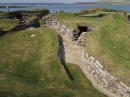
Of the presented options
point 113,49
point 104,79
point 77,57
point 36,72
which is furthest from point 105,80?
point 36,72

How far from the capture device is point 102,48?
17141mm

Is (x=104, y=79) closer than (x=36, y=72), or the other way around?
(x=104, y=79)

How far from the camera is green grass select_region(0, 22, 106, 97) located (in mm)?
9918

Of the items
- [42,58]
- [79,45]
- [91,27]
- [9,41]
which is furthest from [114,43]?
[9,41]

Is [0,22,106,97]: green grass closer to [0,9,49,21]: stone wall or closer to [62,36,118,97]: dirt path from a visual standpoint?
[62,36,118,97]: dirt path

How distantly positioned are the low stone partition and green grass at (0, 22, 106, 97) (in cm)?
145

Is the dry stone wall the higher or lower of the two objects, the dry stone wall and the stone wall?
the lower

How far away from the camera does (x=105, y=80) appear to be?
1341 centimetres

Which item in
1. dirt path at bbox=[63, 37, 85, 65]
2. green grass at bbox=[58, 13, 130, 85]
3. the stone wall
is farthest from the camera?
the stone wall

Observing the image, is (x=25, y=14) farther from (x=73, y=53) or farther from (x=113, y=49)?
(x=113, y=49)

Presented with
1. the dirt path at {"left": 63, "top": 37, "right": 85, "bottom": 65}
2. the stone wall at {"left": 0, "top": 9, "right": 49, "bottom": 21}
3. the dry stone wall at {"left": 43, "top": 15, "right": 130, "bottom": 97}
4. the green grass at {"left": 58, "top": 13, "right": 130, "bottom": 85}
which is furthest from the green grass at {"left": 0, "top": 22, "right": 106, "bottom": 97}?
the stone wall at {"left": 0, "top": 9, "right": 49, "bottom": 21}

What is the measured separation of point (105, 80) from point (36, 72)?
27.5 ft

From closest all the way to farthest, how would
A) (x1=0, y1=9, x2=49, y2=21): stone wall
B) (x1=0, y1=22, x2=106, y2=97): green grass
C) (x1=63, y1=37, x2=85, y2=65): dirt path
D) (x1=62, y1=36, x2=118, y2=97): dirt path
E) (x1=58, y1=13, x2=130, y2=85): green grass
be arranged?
(x1=0, y1=22, x2=106, y2=97): green grass → (x1=58, y1=13, x2=130, y2=85): green grass → (x1=62, y1=36, x2=118, y2=97): dirt path → (x1=63, y1=37, x2=85, y2=65): dirt path → (x1=0, y1=9, x2=49, y2=21): stone wall

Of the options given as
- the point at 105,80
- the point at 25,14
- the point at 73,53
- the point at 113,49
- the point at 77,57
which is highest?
the point at 25,14
